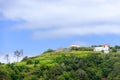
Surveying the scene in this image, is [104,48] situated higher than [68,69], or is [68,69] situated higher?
[104,48]

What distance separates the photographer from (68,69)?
475 feet

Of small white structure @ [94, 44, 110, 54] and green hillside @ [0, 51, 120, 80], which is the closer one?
green hillside @ [0, 51, 120, 80]

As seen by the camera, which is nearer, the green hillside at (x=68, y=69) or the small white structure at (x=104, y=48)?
the green hillside at (x=68, y=69)

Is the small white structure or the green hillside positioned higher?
the small white structure

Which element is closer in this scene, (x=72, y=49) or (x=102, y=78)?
(x=102, y=78)

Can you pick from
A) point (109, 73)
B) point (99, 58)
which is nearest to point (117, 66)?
point (109, 73)

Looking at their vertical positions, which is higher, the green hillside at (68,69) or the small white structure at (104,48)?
the small white structure at (104,48)

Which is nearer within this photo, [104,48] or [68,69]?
[68,69]

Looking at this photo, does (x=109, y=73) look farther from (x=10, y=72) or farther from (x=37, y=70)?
(x=10, y=72)

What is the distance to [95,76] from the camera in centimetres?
14262

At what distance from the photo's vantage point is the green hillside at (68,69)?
135 m

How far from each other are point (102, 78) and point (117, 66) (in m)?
5.89

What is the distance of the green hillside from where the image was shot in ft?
442

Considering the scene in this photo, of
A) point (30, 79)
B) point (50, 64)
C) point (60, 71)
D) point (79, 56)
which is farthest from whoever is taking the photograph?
point (79, 56)
